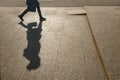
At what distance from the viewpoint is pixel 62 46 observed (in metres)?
7.61

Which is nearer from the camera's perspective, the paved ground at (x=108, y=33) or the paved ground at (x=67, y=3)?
the paved ground at (x=108, y=33)

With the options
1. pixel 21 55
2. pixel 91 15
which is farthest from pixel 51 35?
pixel 91 15

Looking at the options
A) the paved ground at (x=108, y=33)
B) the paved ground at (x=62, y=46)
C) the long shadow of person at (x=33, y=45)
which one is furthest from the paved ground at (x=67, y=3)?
the long shadow of person at (x=33, y=45)

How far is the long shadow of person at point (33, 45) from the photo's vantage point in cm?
665

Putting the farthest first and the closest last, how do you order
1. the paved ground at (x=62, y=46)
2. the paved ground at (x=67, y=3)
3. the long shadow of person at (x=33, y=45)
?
the paved ground at (x=67, y=3) < the long shadow of person at (x=33, y=45) < the paved ground at (x=62, y=46)

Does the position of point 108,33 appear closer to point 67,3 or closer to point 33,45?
point 33,45

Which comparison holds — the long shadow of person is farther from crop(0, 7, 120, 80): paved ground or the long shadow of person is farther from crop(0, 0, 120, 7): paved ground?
crop(0, 0, 120, 7): paved ground

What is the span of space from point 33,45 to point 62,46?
3.22ft

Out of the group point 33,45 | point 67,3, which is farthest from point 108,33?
point 67,3

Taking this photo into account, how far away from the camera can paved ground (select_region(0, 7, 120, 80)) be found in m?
6.05

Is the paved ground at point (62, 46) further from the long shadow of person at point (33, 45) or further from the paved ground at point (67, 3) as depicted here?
the paved ground at point (67, 3)

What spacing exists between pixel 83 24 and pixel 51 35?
5.46 feet

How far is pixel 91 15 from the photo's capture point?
10234 millimetres

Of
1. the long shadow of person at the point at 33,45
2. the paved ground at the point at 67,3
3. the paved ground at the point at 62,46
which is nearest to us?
the paved ground at the point at 62,46
